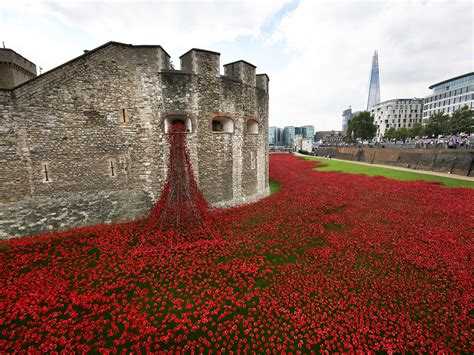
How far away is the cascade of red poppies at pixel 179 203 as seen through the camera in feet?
33.5

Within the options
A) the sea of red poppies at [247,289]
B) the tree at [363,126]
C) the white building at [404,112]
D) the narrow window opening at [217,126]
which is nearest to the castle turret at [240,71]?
the narrow window opening at [217,126]

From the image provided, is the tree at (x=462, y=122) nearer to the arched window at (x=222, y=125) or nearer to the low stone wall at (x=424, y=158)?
the low stone wall at (x=424, y=158)

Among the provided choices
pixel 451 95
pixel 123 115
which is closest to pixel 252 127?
pixel 123 115

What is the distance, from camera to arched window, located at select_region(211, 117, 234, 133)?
13.7m

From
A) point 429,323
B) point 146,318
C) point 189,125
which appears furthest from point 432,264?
point 189,125

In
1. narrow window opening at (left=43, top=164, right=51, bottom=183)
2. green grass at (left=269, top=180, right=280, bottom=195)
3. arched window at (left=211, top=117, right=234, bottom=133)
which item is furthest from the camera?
green grass at (left=269, top=180, right=280, bottom=195)

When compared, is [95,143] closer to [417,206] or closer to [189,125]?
[189,125]

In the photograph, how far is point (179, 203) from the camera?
1053cm

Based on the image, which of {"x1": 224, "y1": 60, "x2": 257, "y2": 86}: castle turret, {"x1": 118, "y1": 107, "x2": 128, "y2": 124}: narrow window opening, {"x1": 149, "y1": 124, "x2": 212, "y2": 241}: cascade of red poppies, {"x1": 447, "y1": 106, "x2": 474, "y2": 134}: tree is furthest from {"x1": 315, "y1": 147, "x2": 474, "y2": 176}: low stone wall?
{"x1": 118, "y1": 107, "x2": 128, "y2": 124}: narrow window opening

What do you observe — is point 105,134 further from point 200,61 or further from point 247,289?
point 247,289

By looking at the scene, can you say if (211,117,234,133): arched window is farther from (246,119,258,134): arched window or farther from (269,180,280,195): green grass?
(269,180,280,195): green grass

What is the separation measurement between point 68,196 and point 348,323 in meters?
12.9

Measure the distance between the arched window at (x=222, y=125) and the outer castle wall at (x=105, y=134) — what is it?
0.91ft

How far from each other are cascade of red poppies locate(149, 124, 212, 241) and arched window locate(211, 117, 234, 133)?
134 inches
